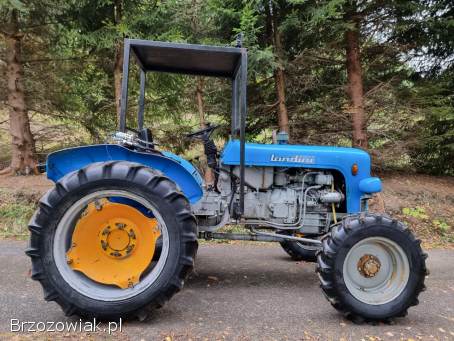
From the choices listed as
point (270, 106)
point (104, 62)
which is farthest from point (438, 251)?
point (104, 62)

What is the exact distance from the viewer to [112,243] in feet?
11.1

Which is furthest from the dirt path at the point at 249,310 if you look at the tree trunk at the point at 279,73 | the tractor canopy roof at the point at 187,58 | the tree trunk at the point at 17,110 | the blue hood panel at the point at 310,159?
the tree trunk at the point at 17,110

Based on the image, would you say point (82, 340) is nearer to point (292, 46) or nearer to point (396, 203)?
point (396, 203)

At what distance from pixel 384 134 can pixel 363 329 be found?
5784 mm

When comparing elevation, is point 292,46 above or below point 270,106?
above

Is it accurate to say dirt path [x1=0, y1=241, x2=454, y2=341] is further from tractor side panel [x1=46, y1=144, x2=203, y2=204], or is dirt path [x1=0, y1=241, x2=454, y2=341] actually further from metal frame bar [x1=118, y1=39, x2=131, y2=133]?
metal frame bar [x1=118, y1=39, x2=131, y2=133]

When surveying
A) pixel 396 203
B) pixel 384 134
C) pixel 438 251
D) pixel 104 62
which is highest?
pixel 104 62

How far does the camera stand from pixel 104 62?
866 centimetres

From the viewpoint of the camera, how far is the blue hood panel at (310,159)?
13.2 ft

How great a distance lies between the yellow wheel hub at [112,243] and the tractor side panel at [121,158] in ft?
1.28

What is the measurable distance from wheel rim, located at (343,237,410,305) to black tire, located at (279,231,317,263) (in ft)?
4.89

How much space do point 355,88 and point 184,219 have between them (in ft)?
19.1

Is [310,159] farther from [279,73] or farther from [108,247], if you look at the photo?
[279,73]

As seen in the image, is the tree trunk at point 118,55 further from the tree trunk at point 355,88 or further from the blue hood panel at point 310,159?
the tree trunk at point 355,88
